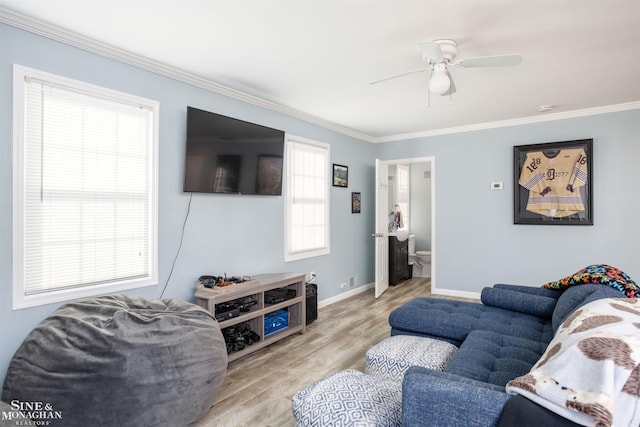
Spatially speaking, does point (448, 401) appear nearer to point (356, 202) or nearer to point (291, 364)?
point (291, 364)

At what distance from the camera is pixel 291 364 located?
306 centimetres

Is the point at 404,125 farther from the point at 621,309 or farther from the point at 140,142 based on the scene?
the point at 621,309

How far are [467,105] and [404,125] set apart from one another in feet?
3.69

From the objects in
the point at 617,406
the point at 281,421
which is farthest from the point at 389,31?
the point at 281,421

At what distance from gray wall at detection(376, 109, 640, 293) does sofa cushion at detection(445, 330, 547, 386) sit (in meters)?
2.90

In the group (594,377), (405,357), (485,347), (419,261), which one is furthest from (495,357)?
(419,261)

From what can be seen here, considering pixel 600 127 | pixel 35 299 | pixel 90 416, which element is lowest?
pixel 90 416

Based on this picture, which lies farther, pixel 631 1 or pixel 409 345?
pixel 409 345

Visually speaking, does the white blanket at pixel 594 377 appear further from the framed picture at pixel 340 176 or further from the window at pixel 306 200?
the framed picture at pixel 340 176

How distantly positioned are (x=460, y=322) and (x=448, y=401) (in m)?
1.54

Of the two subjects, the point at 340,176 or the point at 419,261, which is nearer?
the point at 340,176

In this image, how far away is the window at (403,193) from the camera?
7062mm

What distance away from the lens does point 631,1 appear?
2090mm

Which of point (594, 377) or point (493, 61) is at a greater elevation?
point (493, 61)
